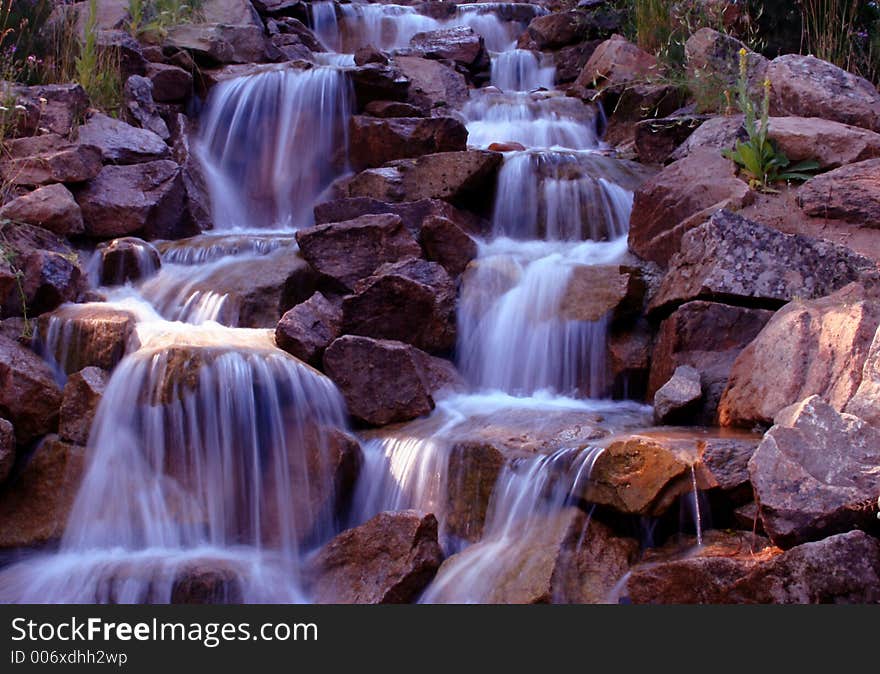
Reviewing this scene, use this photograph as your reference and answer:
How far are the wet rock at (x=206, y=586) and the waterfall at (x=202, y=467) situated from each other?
232mm

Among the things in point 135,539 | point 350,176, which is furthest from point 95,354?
point 350,176

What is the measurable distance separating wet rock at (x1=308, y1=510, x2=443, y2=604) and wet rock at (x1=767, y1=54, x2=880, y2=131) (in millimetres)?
4479

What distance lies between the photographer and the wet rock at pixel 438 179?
7.37 metres

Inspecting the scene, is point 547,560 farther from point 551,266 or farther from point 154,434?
point 551,266

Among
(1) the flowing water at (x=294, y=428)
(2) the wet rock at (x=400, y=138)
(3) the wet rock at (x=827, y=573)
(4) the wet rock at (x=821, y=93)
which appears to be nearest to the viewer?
(3) the wet rock at (x=827, y=573)

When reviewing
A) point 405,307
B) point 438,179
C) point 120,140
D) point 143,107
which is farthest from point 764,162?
point 143,107

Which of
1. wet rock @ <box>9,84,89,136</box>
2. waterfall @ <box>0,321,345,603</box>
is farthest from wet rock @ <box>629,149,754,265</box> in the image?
wet rock @ <box>9,84,89,136</box>

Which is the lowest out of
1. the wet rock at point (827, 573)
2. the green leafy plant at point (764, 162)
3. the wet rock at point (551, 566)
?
the wet rock at point (551, 566)

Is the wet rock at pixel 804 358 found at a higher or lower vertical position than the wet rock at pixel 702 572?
higher

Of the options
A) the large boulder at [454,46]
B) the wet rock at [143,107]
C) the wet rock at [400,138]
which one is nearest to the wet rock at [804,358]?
the wet rock at [400,138]

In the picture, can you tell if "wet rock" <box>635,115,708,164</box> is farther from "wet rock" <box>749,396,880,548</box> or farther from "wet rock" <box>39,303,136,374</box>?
"wet rock" <box>749,396,880,548</box>

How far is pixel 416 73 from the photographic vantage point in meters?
9.99

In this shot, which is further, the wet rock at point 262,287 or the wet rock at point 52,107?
the wet rock at point 52,107

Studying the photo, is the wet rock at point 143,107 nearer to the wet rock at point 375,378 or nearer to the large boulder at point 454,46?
the large boulder at point 454,46
